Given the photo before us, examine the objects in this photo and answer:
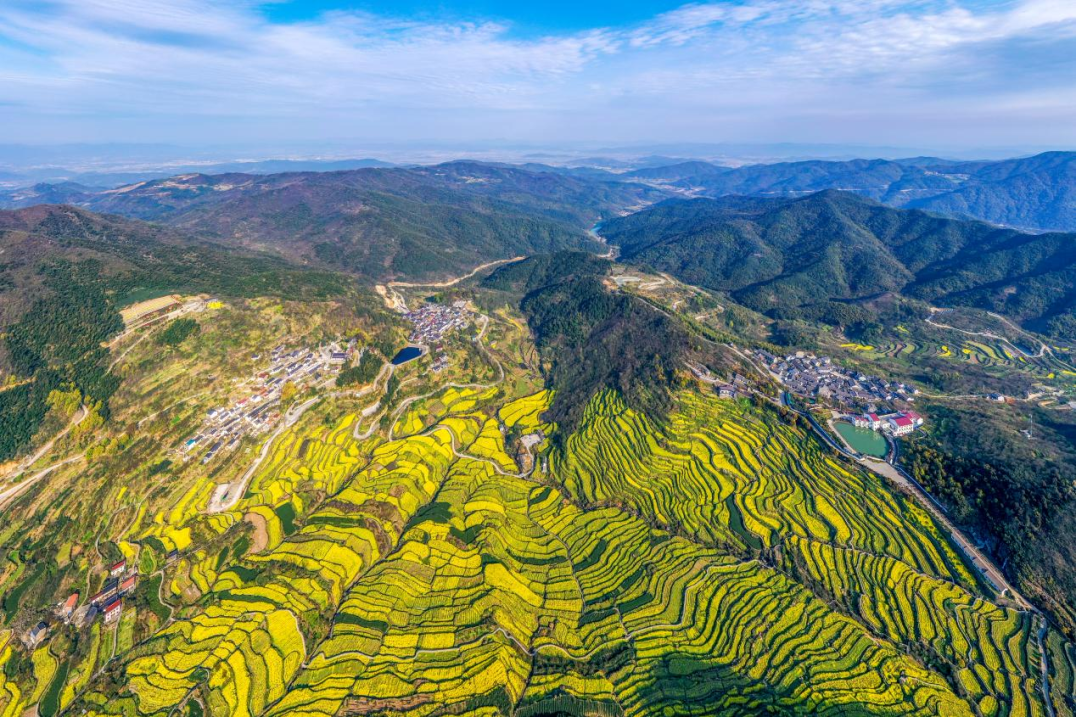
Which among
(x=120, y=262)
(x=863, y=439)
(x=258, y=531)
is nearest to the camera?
(x=258, y=531)

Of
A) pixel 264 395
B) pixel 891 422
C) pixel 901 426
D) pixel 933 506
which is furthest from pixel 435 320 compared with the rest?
pixel 933 506

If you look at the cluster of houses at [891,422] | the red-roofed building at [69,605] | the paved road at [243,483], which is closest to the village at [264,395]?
the paved road at [243,483]

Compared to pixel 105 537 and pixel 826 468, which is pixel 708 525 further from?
pixel 105 537

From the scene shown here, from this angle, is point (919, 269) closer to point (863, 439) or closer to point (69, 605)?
point (863, 439)

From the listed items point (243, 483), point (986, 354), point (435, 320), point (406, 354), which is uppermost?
point (435, 320)

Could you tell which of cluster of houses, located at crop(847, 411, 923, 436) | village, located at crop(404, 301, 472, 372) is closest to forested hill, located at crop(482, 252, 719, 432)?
village, located at crop(404, 301, 472, 372)

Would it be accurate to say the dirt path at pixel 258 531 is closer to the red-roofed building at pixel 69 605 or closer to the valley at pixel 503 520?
the valley at pixel 503 520
